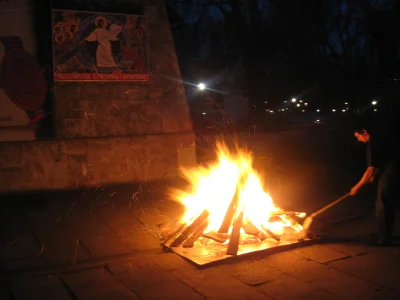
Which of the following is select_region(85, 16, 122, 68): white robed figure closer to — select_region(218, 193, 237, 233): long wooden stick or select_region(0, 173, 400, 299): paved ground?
select_region(0, 173, 400, 299): paved ground

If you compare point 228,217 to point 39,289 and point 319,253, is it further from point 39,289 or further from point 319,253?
point 39,289

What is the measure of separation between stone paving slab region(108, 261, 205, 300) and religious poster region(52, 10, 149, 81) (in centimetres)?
523

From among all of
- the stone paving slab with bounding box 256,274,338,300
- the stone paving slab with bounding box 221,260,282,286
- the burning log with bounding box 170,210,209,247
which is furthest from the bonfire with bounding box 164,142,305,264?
the stone paving slab with bounding box 256,274,338,300

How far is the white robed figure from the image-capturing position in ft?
31.2

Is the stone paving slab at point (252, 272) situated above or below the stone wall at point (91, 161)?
below

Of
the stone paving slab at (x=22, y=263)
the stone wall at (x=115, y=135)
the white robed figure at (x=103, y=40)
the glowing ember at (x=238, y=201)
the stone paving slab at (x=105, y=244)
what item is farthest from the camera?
the white robed figure at (x=103, y=40)

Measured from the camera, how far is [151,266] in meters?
5.43

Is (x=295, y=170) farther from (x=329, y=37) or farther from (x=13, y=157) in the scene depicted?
(x=329, y=37)

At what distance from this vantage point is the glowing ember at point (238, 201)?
638 cm

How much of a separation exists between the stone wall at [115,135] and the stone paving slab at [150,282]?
4.39 m

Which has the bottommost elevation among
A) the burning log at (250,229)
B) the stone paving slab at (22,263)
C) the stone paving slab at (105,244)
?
the stone paving slab at (22,263)

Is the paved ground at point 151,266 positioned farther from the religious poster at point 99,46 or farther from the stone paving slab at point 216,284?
the religious poster at point 99,46

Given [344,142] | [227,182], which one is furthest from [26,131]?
[344,142]

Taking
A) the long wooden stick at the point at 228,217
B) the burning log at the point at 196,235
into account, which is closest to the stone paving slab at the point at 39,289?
the burning log at the point at 196,235
